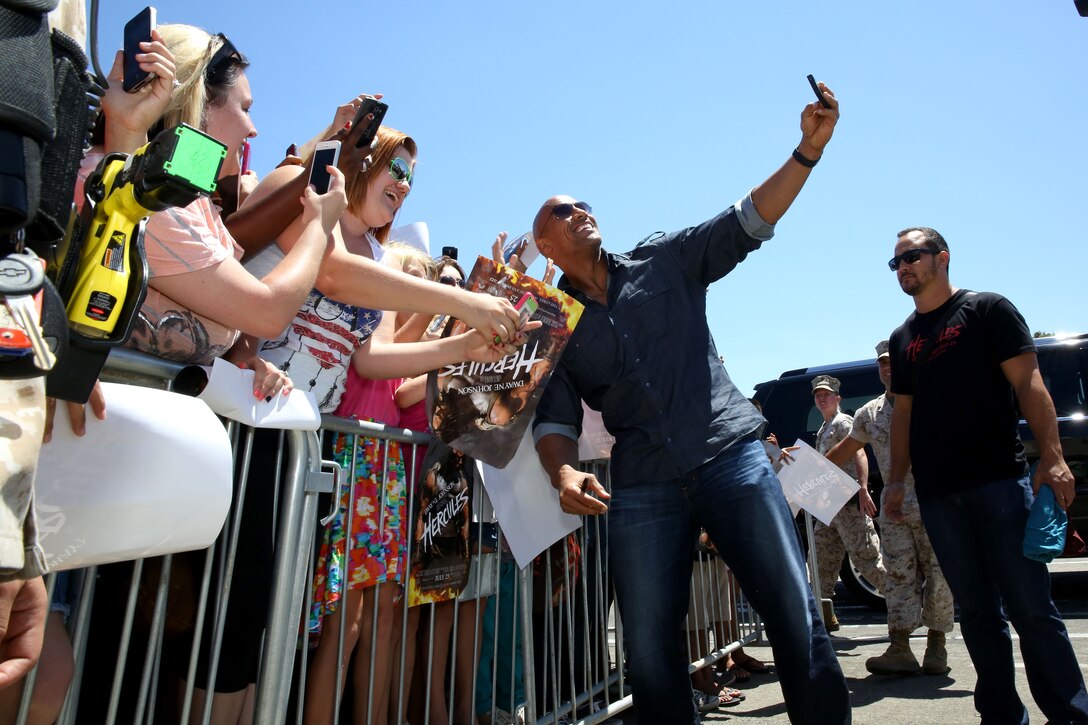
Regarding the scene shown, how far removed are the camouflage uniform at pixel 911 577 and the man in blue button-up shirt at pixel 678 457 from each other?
102 inches

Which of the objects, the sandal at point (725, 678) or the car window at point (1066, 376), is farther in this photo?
the car window at point (1066, 376)

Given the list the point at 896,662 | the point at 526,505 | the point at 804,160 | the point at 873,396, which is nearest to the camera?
the point at 804,160

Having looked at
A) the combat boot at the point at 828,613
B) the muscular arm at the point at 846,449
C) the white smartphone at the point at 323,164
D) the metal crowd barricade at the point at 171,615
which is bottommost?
the combat boot at the point at 828,613

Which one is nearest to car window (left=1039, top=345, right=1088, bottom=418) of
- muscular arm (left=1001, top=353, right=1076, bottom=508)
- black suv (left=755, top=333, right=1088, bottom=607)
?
black suv (left=755, top=333, right=1088, bottom=607)

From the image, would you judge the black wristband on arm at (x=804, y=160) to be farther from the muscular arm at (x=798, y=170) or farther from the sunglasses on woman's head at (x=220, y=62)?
the sunglasses on woman's head at (x=220, y=62)

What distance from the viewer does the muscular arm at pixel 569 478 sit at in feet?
9.20

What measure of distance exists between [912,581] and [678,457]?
Answer: 3293mm

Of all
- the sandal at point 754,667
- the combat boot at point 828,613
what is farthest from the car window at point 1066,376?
the sandal at point 754,667

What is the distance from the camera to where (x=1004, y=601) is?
328 centimetres

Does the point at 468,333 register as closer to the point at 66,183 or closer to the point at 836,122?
the point at 836,122

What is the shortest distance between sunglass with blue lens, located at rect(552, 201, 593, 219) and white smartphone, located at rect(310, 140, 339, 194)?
117 centimetres

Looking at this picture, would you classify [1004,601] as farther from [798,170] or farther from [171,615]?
[171,615]

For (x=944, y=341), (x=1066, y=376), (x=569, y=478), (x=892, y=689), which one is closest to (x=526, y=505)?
(x=569, y=478)

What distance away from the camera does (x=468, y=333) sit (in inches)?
112
